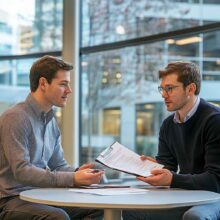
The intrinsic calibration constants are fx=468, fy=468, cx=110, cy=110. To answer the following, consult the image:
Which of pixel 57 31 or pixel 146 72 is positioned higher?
pixel 57 31

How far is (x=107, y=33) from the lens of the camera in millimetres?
4648

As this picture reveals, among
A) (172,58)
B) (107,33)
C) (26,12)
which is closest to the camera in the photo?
(172,58)

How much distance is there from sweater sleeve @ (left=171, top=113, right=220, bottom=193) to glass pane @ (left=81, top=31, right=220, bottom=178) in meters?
1.58

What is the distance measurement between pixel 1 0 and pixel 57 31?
0.78 metres

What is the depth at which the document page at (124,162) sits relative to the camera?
231 cm

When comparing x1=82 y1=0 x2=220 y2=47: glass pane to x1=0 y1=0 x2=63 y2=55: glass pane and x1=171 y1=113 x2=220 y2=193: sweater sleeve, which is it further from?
x1=171 y1=113 x2=220 y2=193: sweater sleeve

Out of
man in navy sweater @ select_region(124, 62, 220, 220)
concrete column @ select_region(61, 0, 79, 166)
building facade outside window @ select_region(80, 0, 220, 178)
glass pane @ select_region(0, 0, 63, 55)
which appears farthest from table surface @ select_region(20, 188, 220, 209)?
glass pane @ select_region(0, 0, 63, 55)

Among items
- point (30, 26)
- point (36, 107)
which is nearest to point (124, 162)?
Result: point (36, 107)

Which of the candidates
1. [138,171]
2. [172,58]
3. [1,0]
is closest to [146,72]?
[172,58]

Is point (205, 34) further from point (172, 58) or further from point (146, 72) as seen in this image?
point (146, 72)

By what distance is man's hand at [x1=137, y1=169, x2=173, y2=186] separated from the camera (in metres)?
2.24

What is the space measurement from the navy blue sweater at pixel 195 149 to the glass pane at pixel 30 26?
2441 mm

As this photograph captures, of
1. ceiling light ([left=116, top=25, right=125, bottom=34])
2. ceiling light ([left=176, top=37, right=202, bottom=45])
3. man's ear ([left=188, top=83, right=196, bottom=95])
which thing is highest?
ceiling light ([left=116, top=25, right=125, bottom=34])

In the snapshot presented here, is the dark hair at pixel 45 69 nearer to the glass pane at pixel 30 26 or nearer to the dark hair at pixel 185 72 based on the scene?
the dark hair at pixel 185 72
